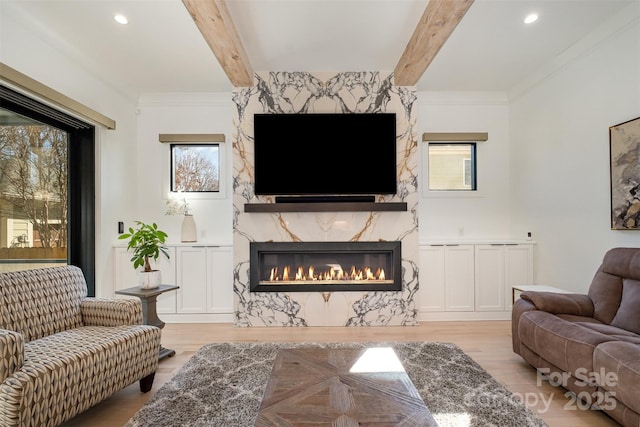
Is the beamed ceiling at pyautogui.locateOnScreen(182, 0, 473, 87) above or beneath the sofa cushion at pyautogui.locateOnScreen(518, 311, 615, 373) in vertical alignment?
above

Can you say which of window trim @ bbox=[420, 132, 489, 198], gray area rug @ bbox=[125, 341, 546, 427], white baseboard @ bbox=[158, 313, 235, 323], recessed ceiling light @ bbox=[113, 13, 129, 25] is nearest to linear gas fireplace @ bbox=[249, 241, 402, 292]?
white baseboard @ bbox=[158, 313, 235, 323]

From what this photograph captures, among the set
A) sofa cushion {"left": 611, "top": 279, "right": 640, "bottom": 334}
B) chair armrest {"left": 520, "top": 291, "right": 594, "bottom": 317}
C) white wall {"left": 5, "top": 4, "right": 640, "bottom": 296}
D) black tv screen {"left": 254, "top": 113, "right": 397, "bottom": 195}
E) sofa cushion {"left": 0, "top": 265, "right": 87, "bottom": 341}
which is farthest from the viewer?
black tv screen {"left": 254, "top": 113, "right": 397, "bottom": 195}

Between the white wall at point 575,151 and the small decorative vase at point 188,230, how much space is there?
4074 millimetres

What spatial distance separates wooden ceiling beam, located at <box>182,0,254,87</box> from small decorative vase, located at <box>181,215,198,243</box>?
1743 millimetres

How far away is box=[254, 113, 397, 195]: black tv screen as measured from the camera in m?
3.65

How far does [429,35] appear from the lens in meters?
2.62

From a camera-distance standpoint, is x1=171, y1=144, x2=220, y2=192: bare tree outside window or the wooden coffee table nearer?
the wooden coffee table

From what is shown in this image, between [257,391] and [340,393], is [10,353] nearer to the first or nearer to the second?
[257,391]

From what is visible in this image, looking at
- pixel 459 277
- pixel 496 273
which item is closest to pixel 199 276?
pixel 459 277

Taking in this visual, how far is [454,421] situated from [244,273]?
2.53 metres

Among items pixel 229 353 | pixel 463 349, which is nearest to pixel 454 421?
pixel 463 349

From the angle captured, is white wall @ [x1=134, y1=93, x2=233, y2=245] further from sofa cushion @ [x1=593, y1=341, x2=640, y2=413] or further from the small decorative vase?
sofa cushion @ [x1=593, y1=341, x2=640, y2=413]

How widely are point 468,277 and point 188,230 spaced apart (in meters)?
3.41

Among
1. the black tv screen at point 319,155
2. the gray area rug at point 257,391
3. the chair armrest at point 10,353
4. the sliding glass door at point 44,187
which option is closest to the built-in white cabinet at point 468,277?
the gray area rug at point 257,391
